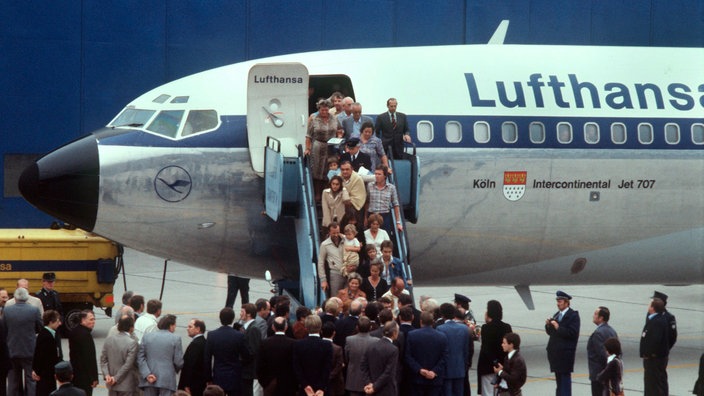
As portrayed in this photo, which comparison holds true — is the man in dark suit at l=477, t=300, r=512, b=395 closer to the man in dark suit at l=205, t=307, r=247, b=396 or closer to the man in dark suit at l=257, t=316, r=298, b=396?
the man in dark suit at l=257, t=316, r=298, b=396

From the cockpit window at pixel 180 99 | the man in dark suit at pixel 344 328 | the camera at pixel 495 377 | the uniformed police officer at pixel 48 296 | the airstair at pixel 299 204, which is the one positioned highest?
the cockpit window at pixel 180 99

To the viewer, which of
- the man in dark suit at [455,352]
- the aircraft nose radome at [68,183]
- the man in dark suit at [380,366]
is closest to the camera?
the man in dark suit at [380,366]

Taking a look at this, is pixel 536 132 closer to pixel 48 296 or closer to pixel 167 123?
pixel 167 123

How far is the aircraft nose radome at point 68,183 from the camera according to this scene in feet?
70.8

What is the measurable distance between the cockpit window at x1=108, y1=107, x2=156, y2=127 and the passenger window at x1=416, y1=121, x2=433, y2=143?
15.3ft

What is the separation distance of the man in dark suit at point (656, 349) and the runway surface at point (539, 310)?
1.37 metres

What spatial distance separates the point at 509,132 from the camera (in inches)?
916

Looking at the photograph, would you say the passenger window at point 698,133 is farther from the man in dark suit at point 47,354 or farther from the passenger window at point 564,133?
the man in dark suit at point 47,354

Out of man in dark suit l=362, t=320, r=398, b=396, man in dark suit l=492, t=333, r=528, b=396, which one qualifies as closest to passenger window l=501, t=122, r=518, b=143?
man in dark suit l=492, t=333, r=528, b=396

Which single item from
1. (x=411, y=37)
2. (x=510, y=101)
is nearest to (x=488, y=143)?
(x=510, y=101)

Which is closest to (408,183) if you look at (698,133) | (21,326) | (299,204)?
(299,204)

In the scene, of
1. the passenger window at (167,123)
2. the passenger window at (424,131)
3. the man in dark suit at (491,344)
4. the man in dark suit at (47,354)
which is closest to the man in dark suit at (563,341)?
the man in dark suit at (491,344)

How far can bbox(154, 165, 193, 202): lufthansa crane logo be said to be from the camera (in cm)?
2189

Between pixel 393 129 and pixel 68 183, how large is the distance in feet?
18.2
